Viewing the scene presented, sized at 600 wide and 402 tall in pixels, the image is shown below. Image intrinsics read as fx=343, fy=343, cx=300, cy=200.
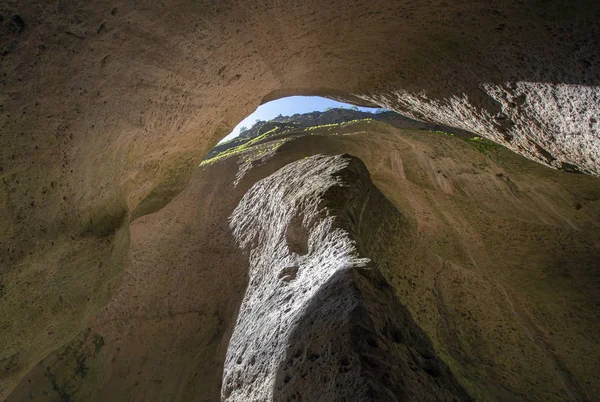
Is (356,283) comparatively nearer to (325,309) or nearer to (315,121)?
(325,309)

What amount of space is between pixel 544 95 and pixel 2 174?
3992 millimetres

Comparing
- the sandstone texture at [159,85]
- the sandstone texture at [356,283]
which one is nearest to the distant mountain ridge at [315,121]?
the sandstone texture at [356,283]

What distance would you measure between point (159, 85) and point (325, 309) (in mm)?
2444

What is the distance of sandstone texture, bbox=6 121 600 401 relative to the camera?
272 cm

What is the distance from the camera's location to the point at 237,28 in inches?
114

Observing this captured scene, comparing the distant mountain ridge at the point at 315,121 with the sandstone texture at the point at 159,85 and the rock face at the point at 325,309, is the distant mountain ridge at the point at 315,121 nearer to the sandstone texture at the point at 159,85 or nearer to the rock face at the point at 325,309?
the rock face at the point at 325,309

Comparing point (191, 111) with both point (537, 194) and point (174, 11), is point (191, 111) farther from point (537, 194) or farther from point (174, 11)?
point (537, 194)

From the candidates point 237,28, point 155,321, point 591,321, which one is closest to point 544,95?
point 237,28

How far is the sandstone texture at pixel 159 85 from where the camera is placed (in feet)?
7.40

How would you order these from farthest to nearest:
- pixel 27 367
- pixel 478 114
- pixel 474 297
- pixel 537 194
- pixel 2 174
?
pixel 537 194 → pixel 474 297 → pixel 478 114 → pixel 27 367 → pixel 2 174

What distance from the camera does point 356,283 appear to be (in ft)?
8.82

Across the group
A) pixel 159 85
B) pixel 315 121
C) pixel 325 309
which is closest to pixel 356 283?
pixel 325 309

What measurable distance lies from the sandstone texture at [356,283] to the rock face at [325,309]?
0.06 ft

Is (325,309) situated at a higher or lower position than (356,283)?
lower
